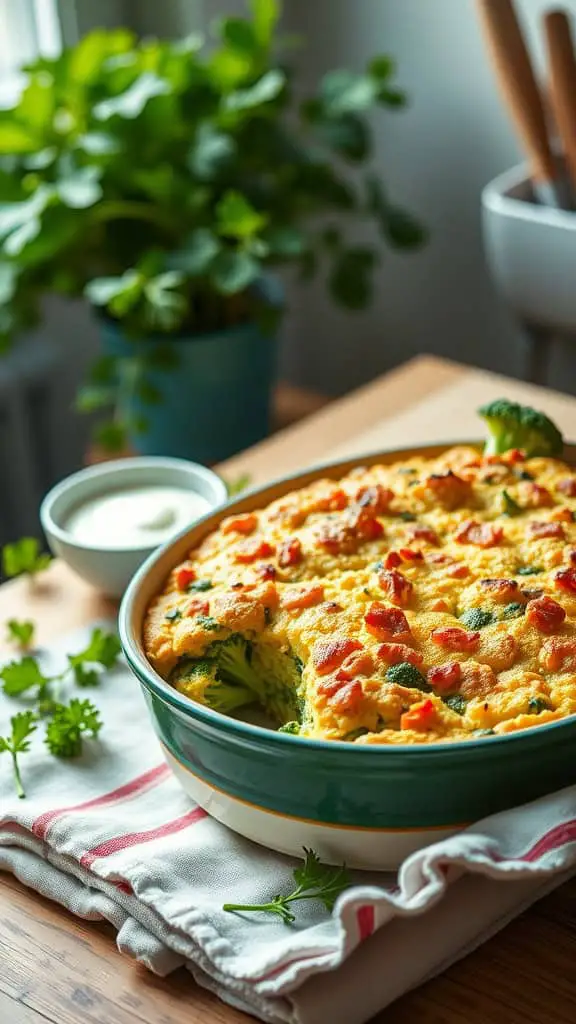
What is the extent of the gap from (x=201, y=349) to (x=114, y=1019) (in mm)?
1331

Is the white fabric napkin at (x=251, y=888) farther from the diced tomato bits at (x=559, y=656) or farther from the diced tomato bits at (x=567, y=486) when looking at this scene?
the diced tomato bits at (x=567, y=486)

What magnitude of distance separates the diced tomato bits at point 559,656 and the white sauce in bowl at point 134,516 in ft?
1.77

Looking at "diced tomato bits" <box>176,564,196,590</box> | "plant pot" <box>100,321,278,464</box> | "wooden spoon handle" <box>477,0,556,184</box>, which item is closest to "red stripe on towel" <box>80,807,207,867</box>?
"diced tomato bits" <box>176,564,196,590</box>

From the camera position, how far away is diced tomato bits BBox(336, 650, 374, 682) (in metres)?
1.09

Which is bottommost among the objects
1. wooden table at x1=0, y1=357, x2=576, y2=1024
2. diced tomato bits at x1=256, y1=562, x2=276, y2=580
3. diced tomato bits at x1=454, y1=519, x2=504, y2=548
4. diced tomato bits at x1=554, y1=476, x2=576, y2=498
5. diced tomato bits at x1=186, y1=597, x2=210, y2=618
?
wooden table at x1=0, y1=357, x2=576, y2=1024

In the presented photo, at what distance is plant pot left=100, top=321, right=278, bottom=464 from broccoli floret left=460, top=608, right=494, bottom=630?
112cm

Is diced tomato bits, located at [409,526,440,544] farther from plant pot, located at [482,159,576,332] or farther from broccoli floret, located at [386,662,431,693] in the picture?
plant pot, located at [482,159,576,332]

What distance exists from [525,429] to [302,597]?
38cm

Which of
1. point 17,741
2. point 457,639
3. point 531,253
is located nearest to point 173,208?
point 531,253

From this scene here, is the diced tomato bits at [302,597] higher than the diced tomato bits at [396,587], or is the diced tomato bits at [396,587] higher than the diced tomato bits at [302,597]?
the diced tomato bits at [302,597]

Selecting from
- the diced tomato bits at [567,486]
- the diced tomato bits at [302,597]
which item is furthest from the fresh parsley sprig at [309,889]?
the diced tomato bits at [567,486]

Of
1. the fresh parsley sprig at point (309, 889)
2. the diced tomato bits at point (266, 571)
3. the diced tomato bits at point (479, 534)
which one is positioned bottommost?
the fresh parsley sprig at point (309, 889)

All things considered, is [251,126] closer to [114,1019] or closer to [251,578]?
[251,578]

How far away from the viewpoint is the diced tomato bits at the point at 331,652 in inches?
43.5
